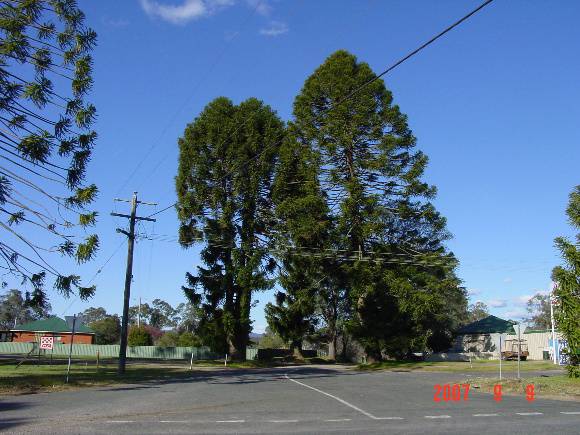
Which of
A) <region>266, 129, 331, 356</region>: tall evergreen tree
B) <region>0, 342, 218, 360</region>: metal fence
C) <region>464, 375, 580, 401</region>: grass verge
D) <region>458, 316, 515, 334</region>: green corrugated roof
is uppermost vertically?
<region>266, 129, 331, 356</region>: tall evergreen tree

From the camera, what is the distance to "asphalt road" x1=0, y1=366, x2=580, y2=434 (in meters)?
11.1

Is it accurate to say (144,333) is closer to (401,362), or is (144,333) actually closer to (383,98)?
(401,362)

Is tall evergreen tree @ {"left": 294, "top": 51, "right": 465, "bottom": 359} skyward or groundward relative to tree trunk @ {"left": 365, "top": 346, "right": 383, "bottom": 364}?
skyward

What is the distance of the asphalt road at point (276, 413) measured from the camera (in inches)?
437

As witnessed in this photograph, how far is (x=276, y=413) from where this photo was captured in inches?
532

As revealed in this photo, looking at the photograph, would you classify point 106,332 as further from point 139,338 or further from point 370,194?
point 370,194

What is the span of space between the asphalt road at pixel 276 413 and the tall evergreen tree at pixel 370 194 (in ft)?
78.1

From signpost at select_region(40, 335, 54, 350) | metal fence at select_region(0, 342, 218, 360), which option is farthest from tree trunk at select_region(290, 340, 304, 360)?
signpost at select_region(40, 335, 54, 350)

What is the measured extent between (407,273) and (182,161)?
63.7 ft

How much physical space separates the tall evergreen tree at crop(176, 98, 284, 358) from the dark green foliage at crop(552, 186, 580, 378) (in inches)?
987

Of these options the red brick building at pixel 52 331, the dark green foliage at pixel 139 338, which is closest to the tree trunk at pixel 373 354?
the dark green foliage at pixel 139 338

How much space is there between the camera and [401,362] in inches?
1791

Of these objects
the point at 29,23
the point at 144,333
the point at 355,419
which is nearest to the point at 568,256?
the point at 355,419

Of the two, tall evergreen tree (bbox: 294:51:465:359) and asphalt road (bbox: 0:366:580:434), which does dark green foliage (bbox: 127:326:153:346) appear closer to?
tall evergreen tree (bbox: 294:51:465:359)
